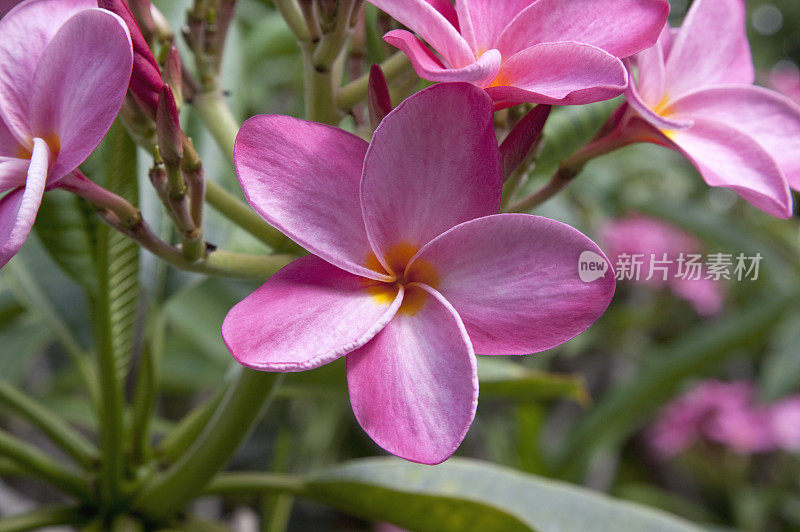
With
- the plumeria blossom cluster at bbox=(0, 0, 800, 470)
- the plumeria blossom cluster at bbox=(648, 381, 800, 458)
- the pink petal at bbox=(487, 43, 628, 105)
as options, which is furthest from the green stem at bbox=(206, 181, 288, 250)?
the plumeria blossom cluster at bbox=(648, 381, 800, 458)

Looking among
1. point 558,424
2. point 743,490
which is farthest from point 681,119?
point 743,490

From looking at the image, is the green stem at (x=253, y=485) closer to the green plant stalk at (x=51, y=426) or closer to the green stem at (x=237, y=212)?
the green plant stalk at (x=51, y=426)

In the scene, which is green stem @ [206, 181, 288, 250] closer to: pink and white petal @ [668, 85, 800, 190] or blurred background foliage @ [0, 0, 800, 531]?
blurred background foliage @ [0, 0, 800, 531]

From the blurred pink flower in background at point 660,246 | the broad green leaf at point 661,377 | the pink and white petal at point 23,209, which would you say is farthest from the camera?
the blurred pink flower in background at point 660,246

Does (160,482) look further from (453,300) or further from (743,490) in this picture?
(743,490)

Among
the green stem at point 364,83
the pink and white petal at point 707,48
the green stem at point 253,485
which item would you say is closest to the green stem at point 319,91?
the green stem at point 364,83
